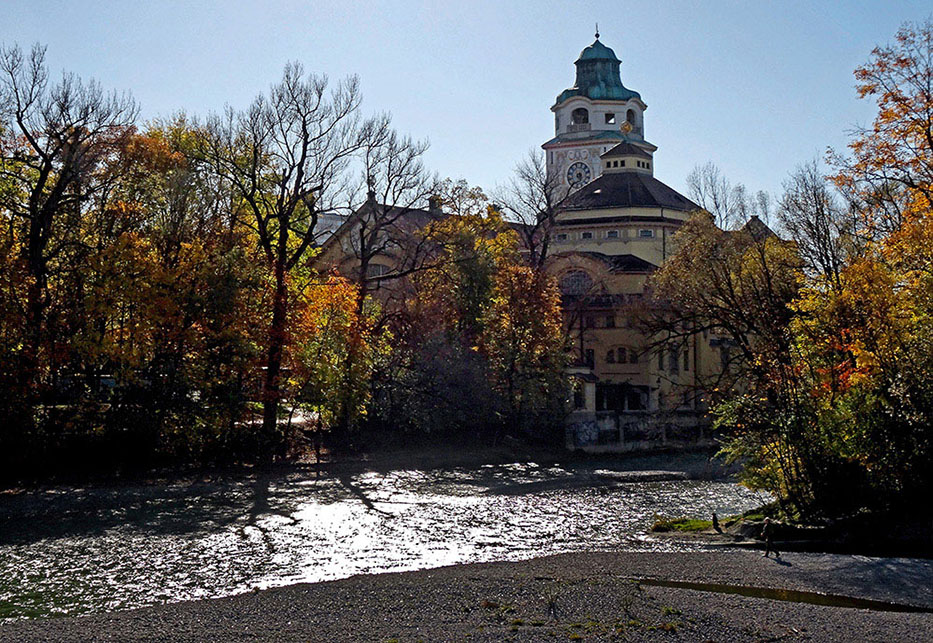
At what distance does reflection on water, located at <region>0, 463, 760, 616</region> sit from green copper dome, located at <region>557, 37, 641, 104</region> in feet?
202

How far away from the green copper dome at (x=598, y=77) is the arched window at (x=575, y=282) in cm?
3595

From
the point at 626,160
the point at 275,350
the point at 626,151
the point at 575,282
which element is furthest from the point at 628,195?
the point at 275,350

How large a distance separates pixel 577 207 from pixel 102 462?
43657 millimetres

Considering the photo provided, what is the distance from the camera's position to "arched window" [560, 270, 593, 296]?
194ft

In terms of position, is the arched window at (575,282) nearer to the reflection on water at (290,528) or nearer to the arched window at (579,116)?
the reflection on water at (290,528)

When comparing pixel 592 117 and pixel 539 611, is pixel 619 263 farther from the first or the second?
pixel 539 611

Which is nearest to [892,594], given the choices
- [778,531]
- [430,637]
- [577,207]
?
[778,531]

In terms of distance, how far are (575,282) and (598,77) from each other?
38.8 meters

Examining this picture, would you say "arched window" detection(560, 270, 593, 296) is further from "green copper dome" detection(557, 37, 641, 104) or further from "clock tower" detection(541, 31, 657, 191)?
"green copper dome" detection(557, 37, 641, 104)

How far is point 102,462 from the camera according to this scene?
33.4 metres

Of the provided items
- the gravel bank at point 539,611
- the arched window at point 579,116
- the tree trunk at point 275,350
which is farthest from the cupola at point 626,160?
the gravel bank at point 539,611

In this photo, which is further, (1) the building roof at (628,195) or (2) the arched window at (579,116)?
Answer: (2) the arched window at (579,116)

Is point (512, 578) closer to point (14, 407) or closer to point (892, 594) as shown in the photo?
point (892, 594)

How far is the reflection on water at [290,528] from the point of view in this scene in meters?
18.0
